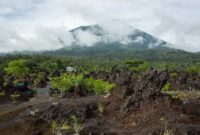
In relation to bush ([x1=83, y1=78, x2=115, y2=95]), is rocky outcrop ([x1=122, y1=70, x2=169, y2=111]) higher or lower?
higher

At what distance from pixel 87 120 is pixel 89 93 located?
36.0 m

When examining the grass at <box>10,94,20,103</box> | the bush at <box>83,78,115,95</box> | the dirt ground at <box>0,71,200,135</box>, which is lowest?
the grass at <box>10,94,20,103</box>

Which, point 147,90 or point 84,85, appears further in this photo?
point 84,85

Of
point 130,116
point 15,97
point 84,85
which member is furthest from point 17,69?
point 130,116

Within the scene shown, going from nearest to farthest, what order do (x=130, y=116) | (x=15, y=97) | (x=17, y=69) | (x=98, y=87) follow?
(x=130, y=116) → (x=15, y=97) → (x=98, y=87) → (x=17, y=69)

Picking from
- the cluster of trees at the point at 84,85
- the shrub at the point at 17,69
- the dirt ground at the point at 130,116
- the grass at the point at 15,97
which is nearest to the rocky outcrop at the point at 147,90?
the dirt ground at the point at 130,116

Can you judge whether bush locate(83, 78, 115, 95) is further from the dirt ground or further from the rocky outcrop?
the rocky outcrop

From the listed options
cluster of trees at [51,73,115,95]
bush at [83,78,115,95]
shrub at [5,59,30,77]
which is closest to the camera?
bush at [83,78,115,95]

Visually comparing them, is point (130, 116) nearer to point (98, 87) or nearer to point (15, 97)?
point (98, 87)

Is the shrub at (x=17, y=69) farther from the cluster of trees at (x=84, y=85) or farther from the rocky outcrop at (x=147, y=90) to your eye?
the rocky outcrop at (x=147, y=90)

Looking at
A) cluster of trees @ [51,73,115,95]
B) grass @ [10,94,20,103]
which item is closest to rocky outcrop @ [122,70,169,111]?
cluster of trees @ [51,73,115,95]

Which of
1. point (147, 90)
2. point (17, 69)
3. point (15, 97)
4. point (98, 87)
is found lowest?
point (15, 97)

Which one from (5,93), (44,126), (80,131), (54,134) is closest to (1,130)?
(44,126)

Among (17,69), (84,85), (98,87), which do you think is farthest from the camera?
(17,69)
